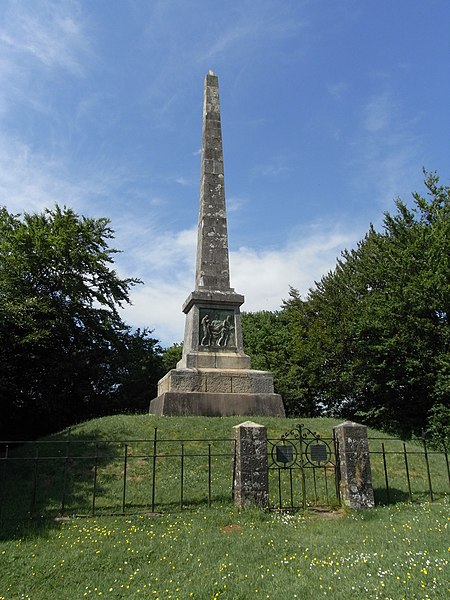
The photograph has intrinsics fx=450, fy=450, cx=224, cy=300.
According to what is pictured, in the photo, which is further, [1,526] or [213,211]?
[213,211]

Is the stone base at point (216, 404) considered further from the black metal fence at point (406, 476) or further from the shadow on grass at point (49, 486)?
the black metal fence at point (406, 476)

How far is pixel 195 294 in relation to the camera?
1383 centimetres

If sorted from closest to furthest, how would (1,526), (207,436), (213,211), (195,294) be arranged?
1. (1,526)
2. (207,436)
3. (195,294)
4. (213,211)

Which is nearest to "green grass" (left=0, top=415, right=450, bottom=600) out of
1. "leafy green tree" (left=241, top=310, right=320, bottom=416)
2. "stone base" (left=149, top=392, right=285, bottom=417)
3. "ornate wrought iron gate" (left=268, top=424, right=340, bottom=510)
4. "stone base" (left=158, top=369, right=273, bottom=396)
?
"ornate wrought iron gate" (left=268, top=424, right=340, bottom=510)

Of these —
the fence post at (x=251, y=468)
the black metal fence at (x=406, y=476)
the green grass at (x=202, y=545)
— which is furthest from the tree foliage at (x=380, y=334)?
the fence post at (x=251, y=468)

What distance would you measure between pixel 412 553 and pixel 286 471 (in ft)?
13.9

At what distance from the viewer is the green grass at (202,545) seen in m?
4.61

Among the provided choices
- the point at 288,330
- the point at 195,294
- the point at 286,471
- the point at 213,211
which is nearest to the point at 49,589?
the point at 286,471

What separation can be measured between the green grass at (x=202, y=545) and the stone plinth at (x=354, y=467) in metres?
0.27

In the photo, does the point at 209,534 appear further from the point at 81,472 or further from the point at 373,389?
the point at 373,389

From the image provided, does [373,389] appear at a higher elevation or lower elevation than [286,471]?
higher

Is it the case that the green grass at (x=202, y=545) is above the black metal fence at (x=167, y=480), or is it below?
below

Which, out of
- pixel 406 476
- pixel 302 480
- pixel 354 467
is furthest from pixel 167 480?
pixel 406 476

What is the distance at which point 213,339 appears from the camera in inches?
539
